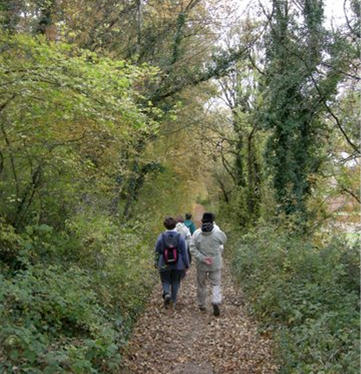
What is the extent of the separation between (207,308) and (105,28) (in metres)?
9.48

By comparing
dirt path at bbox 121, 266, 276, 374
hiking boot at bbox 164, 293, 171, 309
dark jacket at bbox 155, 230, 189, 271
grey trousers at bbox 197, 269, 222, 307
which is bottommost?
dirt path at bbox 121, 266, 276, 374

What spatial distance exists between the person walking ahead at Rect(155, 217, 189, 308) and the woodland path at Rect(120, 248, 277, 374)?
1.60 feet

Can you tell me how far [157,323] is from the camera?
29.5 ft

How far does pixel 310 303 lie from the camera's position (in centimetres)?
755

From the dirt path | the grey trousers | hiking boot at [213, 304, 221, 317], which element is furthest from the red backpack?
hiking boot at [213, 304, 221, 317]

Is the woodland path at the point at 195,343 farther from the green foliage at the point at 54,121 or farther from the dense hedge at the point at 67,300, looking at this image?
the green foliage at the point at 54,121

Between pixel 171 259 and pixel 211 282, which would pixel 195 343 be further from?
pixel 171 259

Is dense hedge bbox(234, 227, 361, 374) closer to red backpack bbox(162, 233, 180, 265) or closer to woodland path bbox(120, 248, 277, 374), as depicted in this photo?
woodland path bbox(120, 248, 277, 374)

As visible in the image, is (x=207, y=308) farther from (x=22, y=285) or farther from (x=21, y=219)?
(x=22, y=285)

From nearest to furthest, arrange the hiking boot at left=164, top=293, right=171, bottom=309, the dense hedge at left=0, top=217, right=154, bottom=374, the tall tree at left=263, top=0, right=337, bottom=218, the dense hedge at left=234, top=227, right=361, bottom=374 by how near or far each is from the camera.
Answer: the dense hedge at left=0, top=217, right=154, bottom=374, the dense hedge at left=234, top=227, right=361, bottom=374, the hiking boot at left=164, top=293, right=171, bottom=309, the tall tree at left=263, top=0, right=337, bottom=218

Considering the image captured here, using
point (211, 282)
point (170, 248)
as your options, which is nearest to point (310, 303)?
point (211, 282)

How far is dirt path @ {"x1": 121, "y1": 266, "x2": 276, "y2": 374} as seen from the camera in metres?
6.62

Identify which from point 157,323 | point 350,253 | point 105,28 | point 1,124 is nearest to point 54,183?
point 1,124

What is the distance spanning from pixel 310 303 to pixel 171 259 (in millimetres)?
3333
